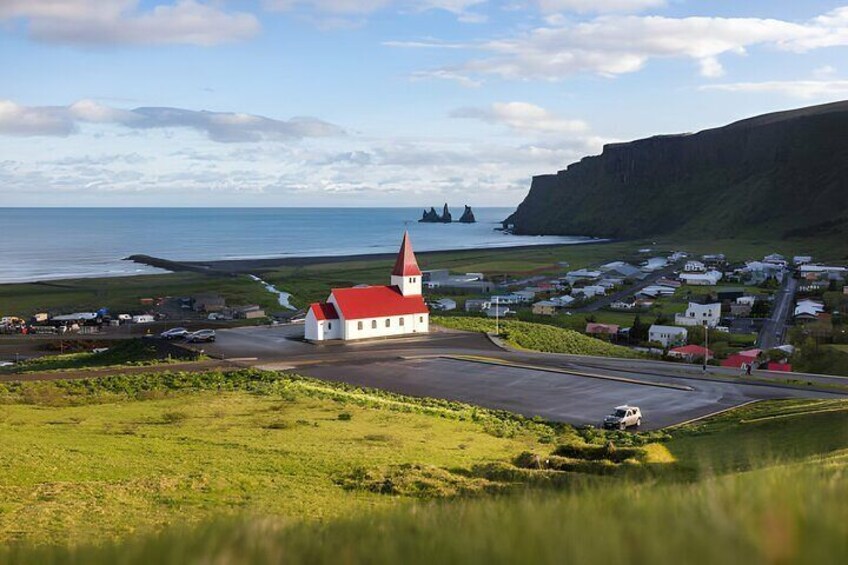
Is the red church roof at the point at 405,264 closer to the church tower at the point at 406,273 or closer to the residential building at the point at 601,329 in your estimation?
the church tower at the point at 406,273

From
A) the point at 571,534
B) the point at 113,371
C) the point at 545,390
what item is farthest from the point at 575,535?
the point at 113,371

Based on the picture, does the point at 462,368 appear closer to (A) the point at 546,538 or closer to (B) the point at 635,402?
(B) the point at 635,402

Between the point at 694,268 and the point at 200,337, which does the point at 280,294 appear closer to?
the point at 200,337

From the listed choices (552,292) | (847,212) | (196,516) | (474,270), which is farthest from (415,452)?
(847,212)

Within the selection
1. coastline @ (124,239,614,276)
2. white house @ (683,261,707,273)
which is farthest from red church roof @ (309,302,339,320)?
white house @ (683,261,707,273)

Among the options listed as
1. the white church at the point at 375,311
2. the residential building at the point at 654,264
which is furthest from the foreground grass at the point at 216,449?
the residential building at the point at 654,264
